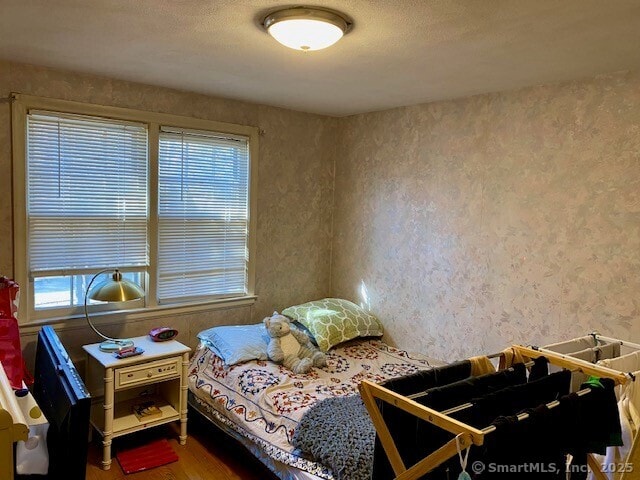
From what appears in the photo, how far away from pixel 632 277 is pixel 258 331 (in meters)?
2.35

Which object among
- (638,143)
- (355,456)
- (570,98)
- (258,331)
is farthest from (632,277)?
(258,331)

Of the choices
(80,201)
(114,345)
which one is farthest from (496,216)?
(80,201)

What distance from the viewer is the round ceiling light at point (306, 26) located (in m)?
1.90

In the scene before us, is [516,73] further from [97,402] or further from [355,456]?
[97,402]

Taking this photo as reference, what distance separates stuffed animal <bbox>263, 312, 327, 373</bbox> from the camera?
128 inches

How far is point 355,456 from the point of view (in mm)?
2250

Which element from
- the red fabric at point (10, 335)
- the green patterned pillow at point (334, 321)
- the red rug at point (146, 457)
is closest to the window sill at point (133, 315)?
the red fabric at point (10, 335)

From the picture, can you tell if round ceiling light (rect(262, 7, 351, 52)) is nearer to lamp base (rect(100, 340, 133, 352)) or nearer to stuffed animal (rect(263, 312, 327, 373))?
stuffed animal (rect(263, 312, 327, 373))

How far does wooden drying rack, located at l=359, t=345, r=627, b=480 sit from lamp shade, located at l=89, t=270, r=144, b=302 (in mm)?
1807

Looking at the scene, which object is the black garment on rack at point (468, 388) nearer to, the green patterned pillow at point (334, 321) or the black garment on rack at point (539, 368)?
the black garment on rack at point (539, 368)

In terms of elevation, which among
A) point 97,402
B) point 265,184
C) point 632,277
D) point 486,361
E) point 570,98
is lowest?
point 97,402

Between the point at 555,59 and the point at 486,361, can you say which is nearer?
the point at 486,361

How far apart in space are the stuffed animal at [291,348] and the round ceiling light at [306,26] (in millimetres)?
1940

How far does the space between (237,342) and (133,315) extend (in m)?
0.74
